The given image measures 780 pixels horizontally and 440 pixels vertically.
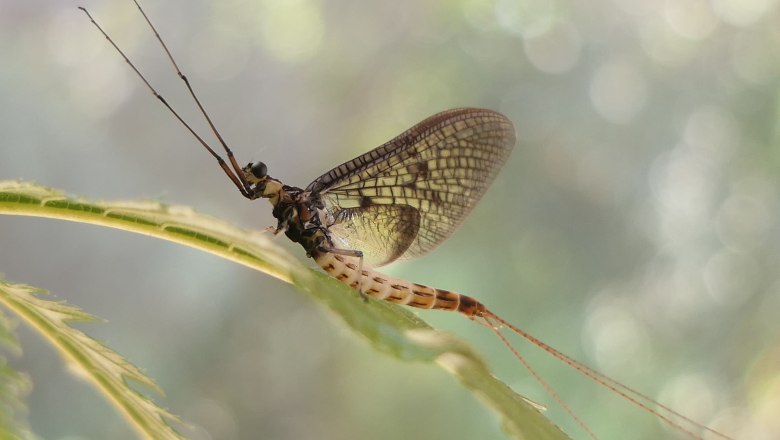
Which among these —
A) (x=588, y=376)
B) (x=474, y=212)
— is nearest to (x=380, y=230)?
(x=588, y=376)

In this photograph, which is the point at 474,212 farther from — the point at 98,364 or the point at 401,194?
the point at 98,364

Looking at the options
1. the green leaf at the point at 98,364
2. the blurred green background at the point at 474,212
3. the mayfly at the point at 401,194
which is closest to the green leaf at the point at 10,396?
the green leaf at the point at 98,364

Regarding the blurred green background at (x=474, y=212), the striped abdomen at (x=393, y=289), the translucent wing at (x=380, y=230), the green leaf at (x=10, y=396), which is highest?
the blurred green background at (x=474, y=212)

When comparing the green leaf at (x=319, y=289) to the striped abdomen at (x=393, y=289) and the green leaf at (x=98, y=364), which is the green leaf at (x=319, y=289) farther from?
the striped abdomen at (x=393, y=289)

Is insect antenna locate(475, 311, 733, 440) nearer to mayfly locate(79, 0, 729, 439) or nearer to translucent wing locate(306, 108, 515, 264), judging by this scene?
mayfly locate(79, 0, 729, 439)

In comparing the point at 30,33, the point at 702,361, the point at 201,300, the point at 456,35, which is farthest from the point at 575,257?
the point at 30,33

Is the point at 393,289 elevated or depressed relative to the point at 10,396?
elevated

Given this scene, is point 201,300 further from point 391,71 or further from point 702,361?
point 702,361
